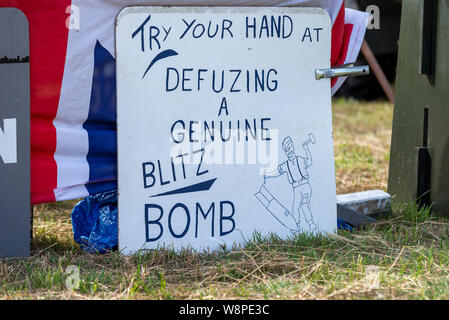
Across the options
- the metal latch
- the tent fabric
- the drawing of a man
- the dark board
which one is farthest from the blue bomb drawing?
the dark board

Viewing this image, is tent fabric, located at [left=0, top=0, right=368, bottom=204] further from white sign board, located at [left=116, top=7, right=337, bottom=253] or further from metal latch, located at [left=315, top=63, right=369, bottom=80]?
metal latch, located at [left=315, top=63, right=369, bottom=80]

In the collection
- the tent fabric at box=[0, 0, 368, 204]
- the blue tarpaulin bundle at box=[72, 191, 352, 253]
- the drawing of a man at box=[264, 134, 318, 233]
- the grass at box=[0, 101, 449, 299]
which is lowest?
the grass at box=[0, 101, 449, 299]

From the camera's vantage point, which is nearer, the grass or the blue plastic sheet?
the grass

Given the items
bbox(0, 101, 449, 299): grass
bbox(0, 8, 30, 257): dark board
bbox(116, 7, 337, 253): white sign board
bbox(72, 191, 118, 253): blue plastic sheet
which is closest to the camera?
bbox(0, 101, 449, 299): grass

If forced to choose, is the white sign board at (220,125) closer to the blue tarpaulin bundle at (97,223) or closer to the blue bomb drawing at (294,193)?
the blue bomb drawing at (294,193)

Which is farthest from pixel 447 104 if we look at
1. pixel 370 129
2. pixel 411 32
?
pixel 370 129

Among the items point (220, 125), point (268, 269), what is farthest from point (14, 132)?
point (268, 269)

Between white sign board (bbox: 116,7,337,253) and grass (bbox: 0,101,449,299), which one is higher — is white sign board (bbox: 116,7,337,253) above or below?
above

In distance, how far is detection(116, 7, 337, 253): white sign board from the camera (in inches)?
116

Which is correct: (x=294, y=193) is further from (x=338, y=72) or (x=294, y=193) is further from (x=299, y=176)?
(x=338, y=72)

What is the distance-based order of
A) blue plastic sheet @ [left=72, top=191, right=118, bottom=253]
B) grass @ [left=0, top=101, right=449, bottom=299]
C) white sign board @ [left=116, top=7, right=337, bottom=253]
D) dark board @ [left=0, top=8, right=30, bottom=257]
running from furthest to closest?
1. blue plastic sheet @ [left=72, top=191, right=118, bottom=253]
2. white sign board @ [left=116, top=7, right=337, bottom=253]
3. dark board @ [left=0, top=8, right=30, bottom=257]
4. grass @ [left=0, top=101, right=449, bottom=299]

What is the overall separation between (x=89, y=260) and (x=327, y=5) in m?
1.57

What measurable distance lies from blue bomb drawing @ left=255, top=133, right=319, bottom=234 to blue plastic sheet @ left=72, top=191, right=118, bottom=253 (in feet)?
2.23

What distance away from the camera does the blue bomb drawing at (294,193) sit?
3080 mm
